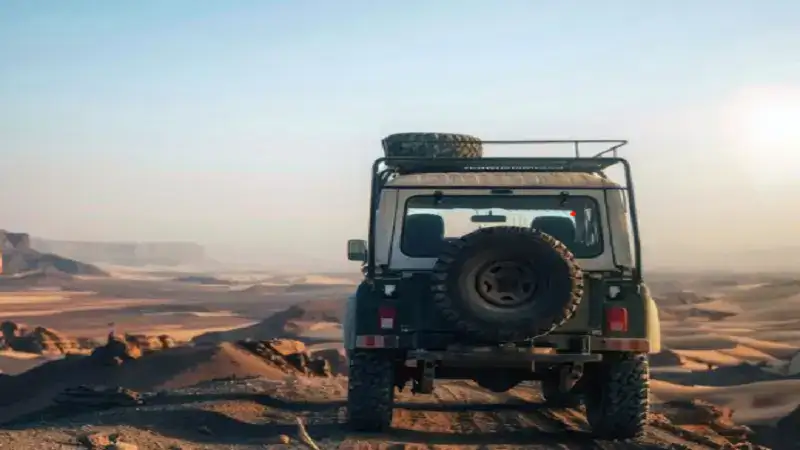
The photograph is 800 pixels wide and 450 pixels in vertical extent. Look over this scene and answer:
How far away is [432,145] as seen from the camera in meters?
10.5

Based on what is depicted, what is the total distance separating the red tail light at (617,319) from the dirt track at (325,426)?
0.98 meters

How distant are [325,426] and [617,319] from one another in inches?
121

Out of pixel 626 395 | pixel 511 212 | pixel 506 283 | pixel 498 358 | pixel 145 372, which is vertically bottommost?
pixel 145 372

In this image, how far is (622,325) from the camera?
8.64 metres

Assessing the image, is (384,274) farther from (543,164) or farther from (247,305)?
(247,305)

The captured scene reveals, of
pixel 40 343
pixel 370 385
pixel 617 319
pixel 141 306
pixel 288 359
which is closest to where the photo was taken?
pixel 617 319

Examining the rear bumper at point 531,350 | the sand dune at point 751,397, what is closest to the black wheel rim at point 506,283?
the rear bumper at point 531,350

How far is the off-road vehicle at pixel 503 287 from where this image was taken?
26.8 feet

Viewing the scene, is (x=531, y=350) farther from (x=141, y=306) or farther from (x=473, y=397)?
(x=141, y=306)

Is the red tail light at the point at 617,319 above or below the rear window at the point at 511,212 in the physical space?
below

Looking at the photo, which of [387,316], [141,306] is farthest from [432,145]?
[141,306]

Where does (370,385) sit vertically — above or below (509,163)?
below

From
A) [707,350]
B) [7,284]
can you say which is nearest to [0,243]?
[7,284]

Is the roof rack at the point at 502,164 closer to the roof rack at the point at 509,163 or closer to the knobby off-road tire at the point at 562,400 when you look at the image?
the roof rack at the point at 509,163
